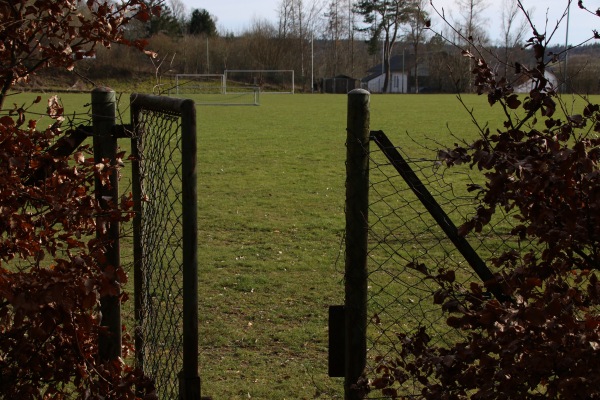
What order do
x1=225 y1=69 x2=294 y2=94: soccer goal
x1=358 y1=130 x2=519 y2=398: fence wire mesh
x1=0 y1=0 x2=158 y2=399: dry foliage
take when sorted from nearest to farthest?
x1=0 y1=0 x2=158 y2=399: dry foliage
x1=358 y1=130 x2=519 y2=398: fence wire mesh
x1=225 y1=69 x2=294 y2=94: soccer goal

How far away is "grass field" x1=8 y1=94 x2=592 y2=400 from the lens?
16.3ft

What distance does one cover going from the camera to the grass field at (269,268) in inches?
196

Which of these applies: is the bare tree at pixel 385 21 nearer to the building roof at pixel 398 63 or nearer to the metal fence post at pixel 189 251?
the building roof at pixel 398 63

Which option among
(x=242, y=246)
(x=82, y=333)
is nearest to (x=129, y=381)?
(x=82, y=333)

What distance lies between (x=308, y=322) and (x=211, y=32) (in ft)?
315

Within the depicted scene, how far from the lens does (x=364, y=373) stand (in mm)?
2729

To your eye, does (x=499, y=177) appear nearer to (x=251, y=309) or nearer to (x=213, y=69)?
(x=251, y=309)

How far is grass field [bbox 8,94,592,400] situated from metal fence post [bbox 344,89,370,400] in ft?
0.47

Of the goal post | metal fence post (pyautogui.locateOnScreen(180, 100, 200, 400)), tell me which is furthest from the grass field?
the goal post

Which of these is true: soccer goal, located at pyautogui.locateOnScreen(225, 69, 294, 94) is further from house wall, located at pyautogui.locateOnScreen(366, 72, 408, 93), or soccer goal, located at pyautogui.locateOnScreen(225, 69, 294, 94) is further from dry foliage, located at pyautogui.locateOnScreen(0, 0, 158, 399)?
dry foliage, located at pyautogui.locateOnScreen(0, 0, 158, 399)

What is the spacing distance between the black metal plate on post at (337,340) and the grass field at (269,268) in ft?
0.73

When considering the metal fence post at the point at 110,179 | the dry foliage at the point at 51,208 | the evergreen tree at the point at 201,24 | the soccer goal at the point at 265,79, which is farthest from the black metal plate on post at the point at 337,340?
the evergreen tree at the point at 201,24

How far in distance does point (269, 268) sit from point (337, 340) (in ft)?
15.7

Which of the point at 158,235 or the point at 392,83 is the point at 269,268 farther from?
the point at 392,83
